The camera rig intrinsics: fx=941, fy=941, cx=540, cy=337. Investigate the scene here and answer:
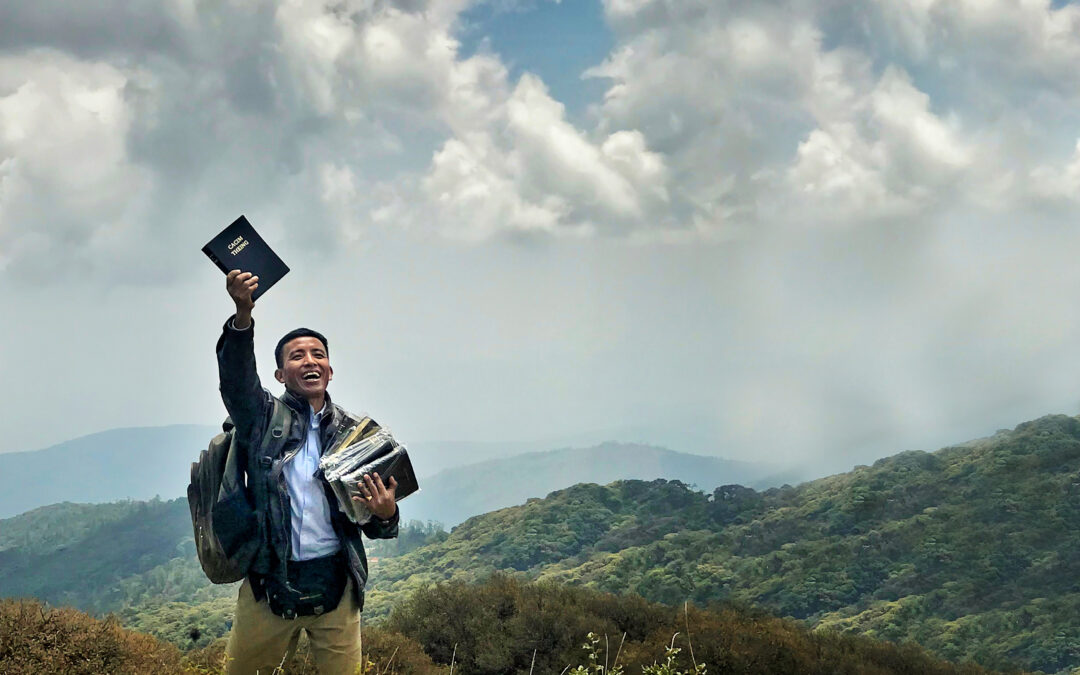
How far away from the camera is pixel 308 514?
5.11 metres

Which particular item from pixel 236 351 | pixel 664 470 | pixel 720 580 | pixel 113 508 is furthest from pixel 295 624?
pixel 664 470

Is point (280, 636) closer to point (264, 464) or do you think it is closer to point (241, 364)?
point (264, 464)

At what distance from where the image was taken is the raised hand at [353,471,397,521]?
194 inches

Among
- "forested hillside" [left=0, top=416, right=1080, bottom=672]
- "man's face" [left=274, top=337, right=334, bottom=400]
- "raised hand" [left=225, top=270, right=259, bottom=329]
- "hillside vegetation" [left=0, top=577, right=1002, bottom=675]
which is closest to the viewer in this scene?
"raised hand" [left=225, top=270, right=259, bottom=329]

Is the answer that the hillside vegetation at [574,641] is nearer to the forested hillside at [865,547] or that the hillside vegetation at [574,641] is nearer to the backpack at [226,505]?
the backpack at [226,505]

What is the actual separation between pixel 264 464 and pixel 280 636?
38.0 inches

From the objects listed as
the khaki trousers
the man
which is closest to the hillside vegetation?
the khaki trousers

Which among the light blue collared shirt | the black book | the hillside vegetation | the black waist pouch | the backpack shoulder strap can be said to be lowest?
the hillside vegetation

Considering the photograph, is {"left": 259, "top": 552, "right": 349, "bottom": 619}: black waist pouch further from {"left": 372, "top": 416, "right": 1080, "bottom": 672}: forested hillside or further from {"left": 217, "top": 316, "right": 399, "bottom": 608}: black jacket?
{"left": 372, "top": 416, "right": 1080, "bottom": 672}: forested hillside

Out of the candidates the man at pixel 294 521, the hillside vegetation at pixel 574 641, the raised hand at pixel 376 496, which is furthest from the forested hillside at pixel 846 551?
the raised hand at pixel 376 496

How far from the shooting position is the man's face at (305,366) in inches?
208

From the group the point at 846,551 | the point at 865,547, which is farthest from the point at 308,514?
the point at 865,547

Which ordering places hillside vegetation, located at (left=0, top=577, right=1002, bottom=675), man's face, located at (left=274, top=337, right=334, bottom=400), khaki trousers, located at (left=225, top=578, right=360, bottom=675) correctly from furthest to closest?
hillside vegetation, located at (left=0, top=577, right=1002, bottom=675) → man's face, located at (left=274, top=337, right=334, bottom=400) → khaki trousers, located at (left=225, top=578, right=360, bottom=675)

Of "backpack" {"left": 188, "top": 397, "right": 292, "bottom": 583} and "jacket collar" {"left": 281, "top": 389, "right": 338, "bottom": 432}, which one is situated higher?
"jacket collar" {"left": 281, "top": 389, "right": 338, "bottom": 432}
